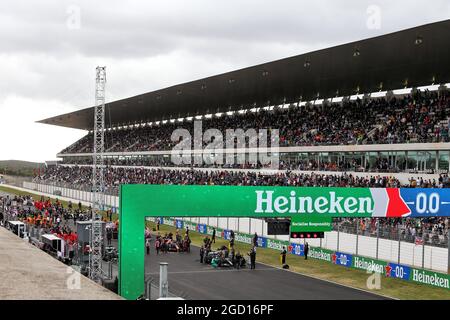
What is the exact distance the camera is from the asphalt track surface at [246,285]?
2059 centimetres

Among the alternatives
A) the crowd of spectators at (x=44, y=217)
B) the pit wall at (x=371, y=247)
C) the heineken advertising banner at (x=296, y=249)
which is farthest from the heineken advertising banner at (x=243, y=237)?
the crowd of spectators at (x=44, y=217)

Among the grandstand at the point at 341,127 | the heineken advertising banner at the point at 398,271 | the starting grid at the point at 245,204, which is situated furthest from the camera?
the grandstand at the point at 341,127

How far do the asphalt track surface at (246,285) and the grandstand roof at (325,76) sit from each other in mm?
12872

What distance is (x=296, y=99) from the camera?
52969 millimetres

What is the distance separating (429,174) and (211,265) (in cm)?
1326

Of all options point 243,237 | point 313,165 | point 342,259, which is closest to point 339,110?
point 313,165

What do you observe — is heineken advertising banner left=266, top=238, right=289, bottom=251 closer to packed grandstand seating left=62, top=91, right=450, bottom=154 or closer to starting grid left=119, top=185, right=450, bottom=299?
packed grandstand seating left=62, top=91, right=450, bottom=154

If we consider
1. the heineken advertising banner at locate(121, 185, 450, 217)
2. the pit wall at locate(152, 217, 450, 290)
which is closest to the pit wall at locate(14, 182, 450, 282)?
the pit wall at locate(152, 217, 450, 290)

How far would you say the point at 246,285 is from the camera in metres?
22.6

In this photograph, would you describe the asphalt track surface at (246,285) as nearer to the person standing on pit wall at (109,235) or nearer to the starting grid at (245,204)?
Answer: the starting grid at (245,204)

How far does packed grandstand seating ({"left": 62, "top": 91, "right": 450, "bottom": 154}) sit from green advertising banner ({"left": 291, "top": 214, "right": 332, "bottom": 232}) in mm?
14712

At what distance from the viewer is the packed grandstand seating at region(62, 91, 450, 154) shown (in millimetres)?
34406
